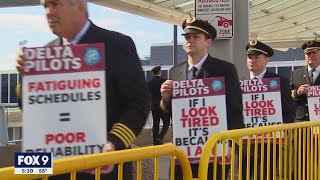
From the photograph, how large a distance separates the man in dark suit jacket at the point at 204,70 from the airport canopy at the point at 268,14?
4.71m

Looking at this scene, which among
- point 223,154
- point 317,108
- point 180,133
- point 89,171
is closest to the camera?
point 89,171

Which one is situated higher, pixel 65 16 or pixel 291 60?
pixel 291 60

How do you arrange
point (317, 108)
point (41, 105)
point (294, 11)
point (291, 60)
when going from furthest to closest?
1. point (291, 60)
2. point (294, 11)
3. point (317, 108)
4. point (41, 105)

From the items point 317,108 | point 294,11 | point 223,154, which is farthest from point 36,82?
point 294,11

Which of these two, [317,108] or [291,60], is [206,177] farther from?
[291,60]

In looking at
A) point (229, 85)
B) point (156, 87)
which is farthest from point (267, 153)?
point (156, 87)

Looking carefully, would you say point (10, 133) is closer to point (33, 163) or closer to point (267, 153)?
point (267, 153)

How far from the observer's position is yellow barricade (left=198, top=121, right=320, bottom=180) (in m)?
3.64

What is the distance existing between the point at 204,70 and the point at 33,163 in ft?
7.27

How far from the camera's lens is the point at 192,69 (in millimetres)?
4258

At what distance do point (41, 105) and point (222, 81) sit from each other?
5.78 feet

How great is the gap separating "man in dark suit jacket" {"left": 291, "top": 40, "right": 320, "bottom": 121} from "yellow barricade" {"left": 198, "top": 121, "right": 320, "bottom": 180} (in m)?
0.80

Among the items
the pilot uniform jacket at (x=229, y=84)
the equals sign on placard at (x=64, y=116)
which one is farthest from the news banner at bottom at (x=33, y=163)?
the pilot uniform jacket at (x=229, y=84)

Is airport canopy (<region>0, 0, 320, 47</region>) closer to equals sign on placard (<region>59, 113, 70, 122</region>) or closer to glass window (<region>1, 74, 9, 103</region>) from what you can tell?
glass window (<region>1, 74, 9, 103</region>)
